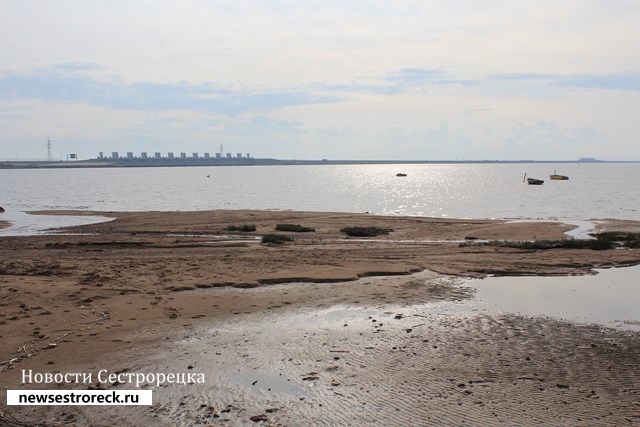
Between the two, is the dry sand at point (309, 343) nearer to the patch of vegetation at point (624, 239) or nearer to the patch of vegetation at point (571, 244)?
the patch of vegetation at point (571, 244)

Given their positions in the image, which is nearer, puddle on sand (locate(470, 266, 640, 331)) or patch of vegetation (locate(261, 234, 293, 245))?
puddle on sand (locate(470, 266, 640, 331))

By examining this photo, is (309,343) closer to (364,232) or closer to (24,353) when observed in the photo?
(24,353)

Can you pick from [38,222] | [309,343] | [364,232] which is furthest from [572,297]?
[38,222]

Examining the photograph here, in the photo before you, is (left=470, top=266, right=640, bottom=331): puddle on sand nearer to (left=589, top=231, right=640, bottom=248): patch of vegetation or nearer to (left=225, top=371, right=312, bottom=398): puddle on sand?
(left=225, top=371, right=312, bottom=398): puddle on sand

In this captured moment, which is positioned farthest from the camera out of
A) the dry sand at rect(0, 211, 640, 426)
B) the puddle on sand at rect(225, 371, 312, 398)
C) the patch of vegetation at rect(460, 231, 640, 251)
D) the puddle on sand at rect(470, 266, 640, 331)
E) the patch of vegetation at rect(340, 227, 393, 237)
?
the patch of vegetation at rect(340, 227, 393, 237)

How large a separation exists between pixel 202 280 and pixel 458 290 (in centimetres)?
763

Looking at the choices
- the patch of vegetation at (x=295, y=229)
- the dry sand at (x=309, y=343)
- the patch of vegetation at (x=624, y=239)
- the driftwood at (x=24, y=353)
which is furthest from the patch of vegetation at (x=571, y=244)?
the driftwood at (x=24, y=353)

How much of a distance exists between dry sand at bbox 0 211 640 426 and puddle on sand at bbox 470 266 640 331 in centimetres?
75

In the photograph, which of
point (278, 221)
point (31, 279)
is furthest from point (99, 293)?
point (278, 221)

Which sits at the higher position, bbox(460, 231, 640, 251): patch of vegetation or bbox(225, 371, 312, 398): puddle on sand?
bbox(225, 371, 312, 398): puddle on sand

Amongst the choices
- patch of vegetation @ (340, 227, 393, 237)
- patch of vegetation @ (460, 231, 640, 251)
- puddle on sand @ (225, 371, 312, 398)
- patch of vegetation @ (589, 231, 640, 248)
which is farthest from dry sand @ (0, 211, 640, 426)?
patch of vegetation @ (340, 227, 393, 237)

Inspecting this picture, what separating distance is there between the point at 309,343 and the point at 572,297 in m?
8.40

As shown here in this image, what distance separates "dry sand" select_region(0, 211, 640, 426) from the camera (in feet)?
24.6

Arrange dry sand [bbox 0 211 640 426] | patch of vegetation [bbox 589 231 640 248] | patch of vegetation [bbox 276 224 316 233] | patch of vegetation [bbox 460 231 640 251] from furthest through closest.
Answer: patch of vegetation [bbox 276 224 316 233], patch of vegetation [bbox 589 231 640 248], patch of vegetation [bbox 460 231 640 251], dry sand [bbox 0 211 640 426]
